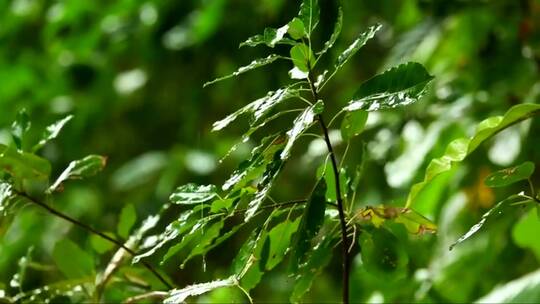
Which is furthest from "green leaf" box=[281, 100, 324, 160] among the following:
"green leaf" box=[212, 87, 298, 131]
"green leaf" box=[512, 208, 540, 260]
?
"green leaf" box=[512, 208, 540, 260]

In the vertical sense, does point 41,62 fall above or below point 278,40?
below

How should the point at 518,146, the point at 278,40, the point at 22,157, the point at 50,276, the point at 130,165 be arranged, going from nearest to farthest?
the point at 278,40 < the point at 22,157 < the point at 518,146 < the point at 130,165 < the point at 50,276

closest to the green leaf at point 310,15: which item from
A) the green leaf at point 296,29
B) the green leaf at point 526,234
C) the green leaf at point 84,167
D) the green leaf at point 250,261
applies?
the green leaf at point 296,29

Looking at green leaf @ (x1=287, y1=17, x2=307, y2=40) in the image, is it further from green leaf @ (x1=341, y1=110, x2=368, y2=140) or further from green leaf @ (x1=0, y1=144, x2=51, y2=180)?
green leaf @ (x1=0, y1=144, x2=51, y2=180)

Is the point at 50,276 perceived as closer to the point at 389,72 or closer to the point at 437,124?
the point at 437,124

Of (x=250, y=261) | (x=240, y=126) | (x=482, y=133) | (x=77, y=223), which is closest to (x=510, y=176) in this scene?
(x=482, y=133)

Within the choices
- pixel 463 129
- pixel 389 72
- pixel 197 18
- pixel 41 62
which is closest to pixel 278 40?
pixel 389 72
